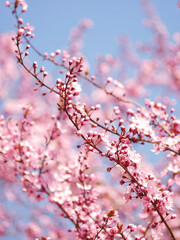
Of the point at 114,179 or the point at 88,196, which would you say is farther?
the point at 114,179

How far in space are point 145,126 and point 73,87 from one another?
3.20ft

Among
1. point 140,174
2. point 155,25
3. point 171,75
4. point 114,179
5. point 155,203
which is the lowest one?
point 155,203

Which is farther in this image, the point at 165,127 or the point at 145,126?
the point at 165,127

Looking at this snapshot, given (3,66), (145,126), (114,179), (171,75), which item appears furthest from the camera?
(3,66)

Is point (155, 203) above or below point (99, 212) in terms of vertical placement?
below

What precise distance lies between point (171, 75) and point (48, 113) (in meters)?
4.11

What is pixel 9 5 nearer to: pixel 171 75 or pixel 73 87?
pixel 73 87

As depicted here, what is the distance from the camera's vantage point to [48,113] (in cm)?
907

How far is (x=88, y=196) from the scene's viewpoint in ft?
11.9

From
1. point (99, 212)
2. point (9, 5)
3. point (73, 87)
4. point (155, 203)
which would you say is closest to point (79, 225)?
→ point (99, 212)

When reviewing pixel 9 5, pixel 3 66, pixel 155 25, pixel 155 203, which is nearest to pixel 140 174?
pixel 155 203

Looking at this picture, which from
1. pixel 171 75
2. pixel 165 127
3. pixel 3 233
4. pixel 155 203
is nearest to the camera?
pixel 155 203

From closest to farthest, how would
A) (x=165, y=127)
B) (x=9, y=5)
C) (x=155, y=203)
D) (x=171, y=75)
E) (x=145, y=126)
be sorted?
(x=155, y=203), (x=145, y=126), (x=9, y=5), (x=165, y=127), (x=171, y=75)

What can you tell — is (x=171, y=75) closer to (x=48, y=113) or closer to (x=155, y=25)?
(x=155, y=25)
